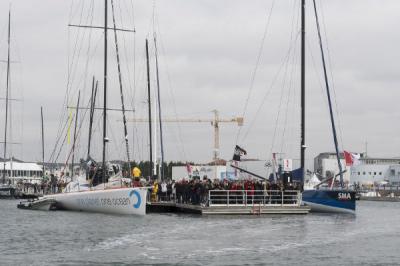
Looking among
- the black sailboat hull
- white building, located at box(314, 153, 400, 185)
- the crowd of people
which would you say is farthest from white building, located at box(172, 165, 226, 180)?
the crowd of people

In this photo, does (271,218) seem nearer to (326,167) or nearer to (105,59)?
Result: (105,59)

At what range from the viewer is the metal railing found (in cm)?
5183

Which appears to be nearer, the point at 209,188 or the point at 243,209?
the point at 243,209

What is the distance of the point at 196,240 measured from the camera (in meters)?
36.3

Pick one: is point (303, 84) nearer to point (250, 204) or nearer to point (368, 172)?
point (250, 204)

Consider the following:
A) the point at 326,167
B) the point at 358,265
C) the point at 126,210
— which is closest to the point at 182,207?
the point at 126,210

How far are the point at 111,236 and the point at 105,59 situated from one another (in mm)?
22157

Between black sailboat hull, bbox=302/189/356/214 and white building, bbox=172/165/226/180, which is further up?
white building, bbox=172/165/226/180

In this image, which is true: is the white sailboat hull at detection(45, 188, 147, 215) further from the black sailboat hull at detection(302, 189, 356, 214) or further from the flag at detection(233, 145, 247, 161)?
the black sailboat hull at detection(302, 189, 356, 214)

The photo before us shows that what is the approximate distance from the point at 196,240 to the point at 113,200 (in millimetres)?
16941

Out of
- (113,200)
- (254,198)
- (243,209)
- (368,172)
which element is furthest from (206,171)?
(243,209)

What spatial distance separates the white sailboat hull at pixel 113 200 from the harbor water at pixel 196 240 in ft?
3.02

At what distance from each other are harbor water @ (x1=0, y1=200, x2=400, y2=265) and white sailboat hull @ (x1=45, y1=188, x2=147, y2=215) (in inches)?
36.2

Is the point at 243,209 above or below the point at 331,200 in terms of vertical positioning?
below
